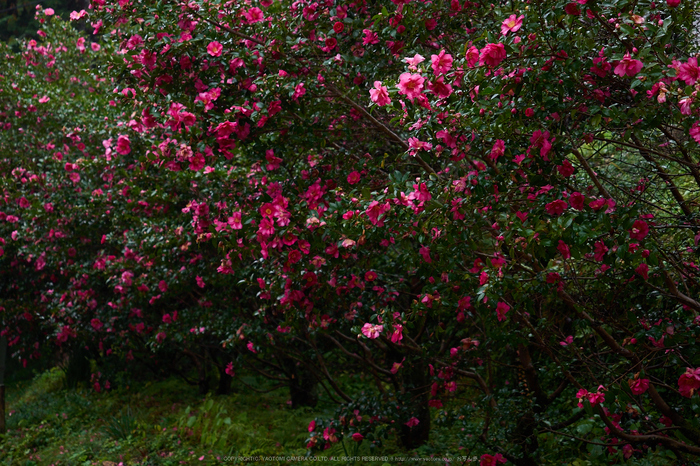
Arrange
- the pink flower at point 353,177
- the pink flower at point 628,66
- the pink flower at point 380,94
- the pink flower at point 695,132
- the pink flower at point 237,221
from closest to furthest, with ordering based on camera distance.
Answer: the pink flower at point 695,132
the pink flower at point 628,66
the pink flower at point 380,94
the pink flower at point 237,221
the pink flower at point 353,177

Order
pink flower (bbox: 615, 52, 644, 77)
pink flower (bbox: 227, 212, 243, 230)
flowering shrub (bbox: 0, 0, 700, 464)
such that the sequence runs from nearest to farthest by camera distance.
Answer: pink flower (bbox: 615, 52, 644, 77) → flowering shrub (bbox: 0, 0, 700, 464) → pink flower (bbox: 227, 212, 243, 230)

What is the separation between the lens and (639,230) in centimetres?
212

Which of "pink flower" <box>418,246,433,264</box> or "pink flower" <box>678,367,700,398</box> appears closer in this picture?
"pink flower" <box>678,367,700,398</box>

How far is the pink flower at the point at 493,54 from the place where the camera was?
86.0 inches

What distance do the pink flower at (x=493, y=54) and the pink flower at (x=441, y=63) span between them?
0.44 feet

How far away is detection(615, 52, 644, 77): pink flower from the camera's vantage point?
80.0 inches

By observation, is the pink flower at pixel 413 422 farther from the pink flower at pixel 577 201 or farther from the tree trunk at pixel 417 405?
the pink flower at pixel 577 201

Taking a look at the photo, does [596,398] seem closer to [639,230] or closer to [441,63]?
[639,230]

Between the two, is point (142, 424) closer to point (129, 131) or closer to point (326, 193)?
point (129, 131)

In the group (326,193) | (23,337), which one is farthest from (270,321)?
(23,337)

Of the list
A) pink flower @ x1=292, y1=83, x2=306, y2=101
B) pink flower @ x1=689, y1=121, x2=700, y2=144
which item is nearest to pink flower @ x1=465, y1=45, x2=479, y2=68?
pink flower @ x1=689, y1=121, x2=700, y2=144

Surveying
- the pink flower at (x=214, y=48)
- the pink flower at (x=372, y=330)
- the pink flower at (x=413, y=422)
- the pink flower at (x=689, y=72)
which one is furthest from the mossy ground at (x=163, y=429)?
the pink flower at (x=689, y=72)

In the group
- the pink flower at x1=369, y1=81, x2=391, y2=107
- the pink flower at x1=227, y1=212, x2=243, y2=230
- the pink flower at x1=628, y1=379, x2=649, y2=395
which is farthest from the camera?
the pink flower at x1=227, y1=212, x2=243, y2=230

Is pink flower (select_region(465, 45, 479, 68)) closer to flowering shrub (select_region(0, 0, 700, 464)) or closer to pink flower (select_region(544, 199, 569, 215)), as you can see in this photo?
flowering shrub (select_region(0, 0, 700, 464))
